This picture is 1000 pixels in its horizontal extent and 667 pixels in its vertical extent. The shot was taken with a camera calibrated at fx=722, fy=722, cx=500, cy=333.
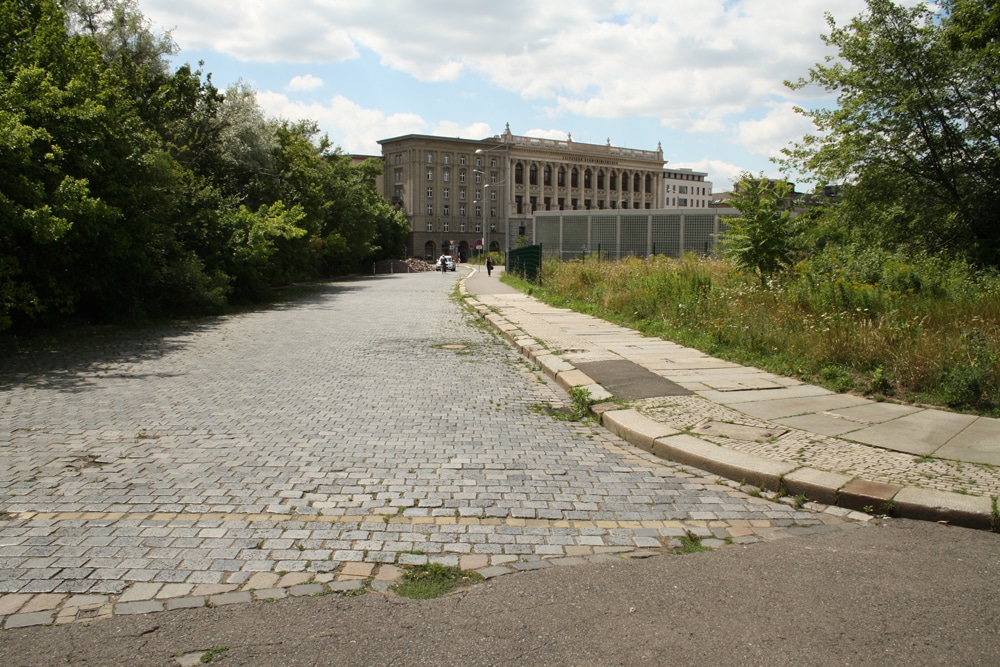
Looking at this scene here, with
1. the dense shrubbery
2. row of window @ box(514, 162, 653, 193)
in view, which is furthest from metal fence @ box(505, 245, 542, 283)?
row of window @ box(514, 162, 653, 193)

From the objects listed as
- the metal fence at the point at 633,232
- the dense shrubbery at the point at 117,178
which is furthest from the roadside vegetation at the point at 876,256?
the dense shrubbery at the point at 117,178

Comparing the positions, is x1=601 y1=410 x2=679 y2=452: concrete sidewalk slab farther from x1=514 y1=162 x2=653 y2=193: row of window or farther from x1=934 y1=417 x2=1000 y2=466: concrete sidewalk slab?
x1=514 y1=162 x2=653 y2=193: row of window

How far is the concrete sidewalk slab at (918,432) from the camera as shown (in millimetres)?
5980

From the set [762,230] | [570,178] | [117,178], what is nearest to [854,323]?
[762,230]

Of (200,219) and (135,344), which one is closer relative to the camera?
(135,344)

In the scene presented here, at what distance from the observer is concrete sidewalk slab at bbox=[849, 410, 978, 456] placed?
19.6ft

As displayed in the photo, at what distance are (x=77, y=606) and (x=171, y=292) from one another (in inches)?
713

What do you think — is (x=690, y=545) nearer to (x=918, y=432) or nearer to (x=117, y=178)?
(x=918, y=432)

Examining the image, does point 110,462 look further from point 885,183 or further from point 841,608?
point 885,183

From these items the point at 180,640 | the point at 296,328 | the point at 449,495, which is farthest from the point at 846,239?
the point at 180,640

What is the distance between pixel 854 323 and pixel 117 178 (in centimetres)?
1482

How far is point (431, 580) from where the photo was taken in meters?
3.72

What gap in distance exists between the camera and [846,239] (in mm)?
23328

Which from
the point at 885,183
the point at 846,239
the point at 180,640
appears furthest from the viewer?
the point at 846,239
